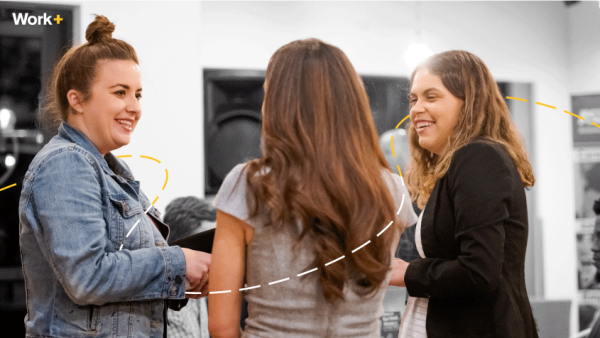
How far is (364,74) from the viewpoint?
3.56 metres

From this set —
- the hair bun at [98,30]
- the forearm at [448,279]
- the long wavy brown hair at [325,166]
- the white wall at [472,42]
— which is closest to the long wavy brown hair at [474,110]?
the forearm at [448,279]

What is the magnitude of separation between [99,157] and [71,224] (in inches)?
7.6

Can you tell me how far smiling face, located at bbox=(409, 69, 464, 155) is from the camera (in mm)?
1291

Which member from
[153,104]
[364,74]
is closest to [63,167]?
[153,104]

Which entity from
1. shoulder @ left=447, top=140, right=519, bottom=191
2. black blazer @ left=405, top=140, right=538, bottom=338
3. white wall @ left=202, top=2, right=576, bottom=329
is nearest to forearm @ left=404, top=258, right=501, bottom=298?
black blazer @ left=405, top=140, right=538, bottom=338

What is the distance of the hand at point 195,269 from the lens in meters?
1.11

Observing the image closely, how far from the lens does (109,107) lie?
113cm

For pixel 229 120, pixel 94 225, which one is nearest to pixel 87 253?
pixel 94 225

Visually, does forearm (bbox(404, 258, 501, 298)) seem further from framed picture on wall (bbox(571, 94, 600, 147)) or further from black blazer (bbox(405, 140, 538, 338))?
framed picture on wall (bbox(571, 94, 600, 147))

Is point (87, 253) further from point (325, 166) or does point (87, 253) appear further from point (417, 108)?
point (417, 108)

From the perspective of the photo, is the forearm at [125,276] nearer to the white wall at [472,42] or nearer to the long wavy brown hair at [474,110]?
the long wavy brown hair at [474,110]

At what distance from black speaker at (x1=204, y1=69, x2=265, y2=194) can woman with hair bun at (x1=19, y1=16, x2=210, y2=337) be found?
1800 millimetres

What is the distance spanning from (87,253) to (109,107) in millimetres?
321

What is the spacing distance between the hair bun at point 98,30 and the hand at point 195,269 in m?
0.46
